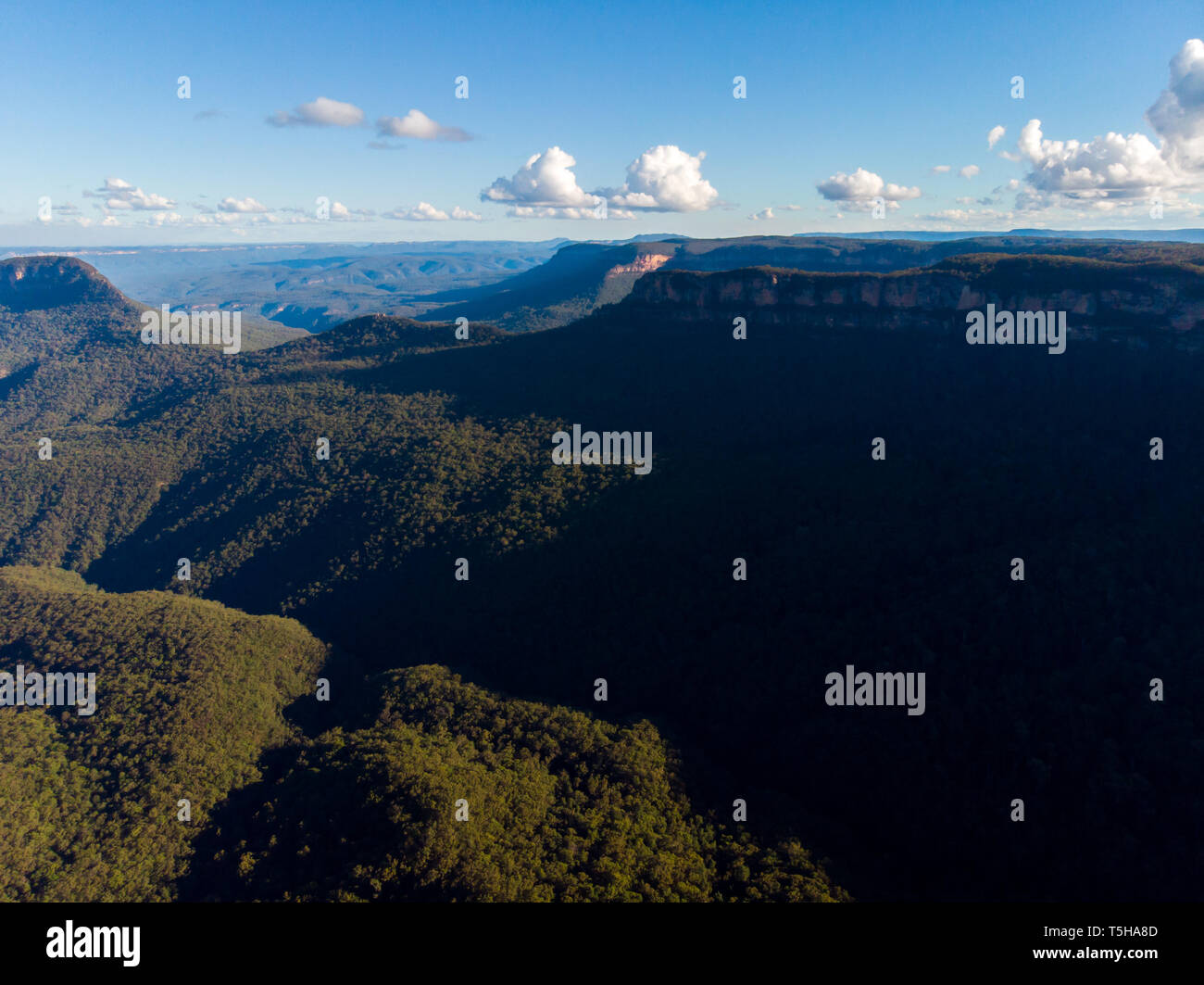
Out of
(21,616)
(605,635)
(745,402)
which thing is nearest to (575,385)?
(745,402)

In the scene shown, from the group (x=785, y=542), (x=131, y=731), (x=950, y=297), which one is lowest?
(x=131, y=731)

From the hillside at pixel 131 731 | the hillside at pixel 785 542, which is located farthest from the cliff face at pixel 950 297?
the hillside at pixel 131 731

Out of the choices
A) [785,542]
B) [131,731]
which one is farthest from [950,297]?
[131,731]

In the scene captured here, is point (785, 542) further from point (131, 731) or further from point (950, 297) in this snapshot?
point (131, 731)

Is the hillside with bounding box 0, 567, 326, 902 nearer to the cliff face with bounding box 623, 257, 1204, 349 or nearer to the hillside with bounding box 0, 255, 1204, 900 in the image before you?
the hillside with bounding box 0, 255, 1204, 900

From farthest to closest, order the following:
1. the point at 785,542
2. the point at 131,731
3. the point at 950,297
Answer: the point at 950,297
the point at 785,542
the point at 131,731

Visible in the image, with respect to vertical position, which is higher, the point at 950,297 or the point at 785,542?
the point at 950,297

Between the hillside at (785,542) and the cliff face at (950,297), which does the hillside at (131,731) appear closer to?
the hillside at (785,542)

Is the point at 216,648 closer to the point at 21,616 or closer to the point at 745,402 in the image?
the point at 21,616

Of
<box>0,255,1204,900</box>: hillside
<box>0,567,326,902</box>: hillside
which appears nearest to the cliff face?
<box>0,255,1204,900</box>: hillside
